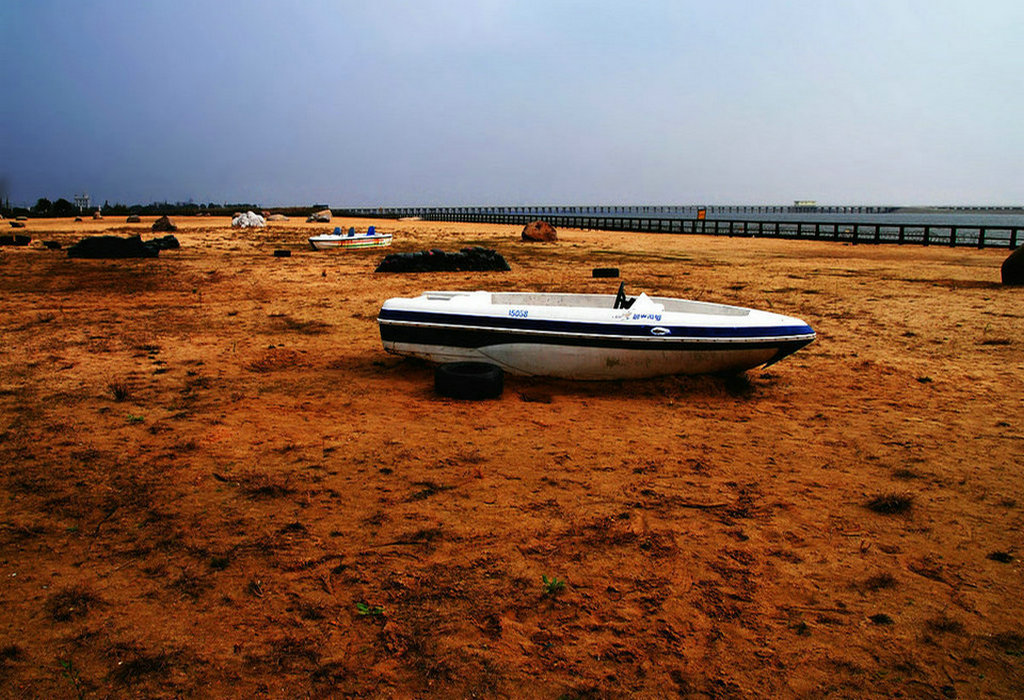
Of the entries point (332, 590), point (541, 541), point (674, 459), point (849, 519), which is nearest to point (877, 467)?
point (849, 519)

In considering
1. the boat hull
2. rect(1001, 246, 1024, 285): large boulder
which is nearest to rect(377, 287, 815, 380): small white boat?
rect(1001, 246, 1024, 285): large boulder

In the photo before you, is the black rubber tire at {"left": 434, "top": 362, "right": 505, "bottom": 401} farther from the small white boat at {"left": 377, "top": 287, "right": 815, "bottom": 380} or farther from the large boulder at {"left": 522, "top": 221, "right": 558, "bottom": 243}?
the large boulder at {"left": 522, "top": 221, "right": 558, "bottom": 243}

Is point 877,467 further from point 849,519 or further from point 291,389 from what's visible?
point 291,389

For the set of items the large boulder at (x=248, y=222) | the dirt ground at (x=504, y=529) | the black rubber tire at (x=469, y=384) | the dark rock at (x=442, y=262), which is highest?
the large boulder at (x=248, y=222)

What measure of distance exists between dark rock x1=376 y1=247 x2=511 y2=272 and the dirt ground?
29.5 feet

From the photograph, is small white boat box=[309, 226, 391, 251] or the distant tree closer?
small white boat box=[309, 226, 391, 251]

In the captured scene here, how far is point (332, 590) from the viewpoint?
139 inches

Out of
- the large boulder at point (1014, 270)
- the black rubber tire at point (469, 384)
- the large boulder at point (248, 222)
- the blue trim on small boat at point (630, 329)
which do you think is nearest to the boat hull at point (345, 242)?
the blue trim on small boat at point (630, 329)

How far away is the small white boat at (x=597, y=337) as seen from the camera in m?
6.96

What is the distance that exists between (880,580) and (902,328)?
835 centimetres

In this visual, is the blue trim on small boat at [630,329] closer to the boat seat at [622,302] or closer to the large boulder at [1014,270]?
the boat seat at [622,302]

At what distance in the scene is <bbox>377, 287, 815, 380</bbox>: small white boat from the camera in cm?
696

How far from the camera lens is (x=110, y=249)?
20.8m

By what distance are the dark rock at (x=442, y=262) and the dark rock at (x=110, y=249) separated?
919cm
